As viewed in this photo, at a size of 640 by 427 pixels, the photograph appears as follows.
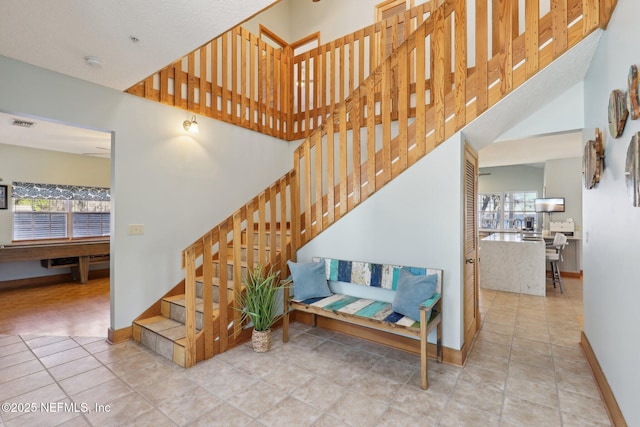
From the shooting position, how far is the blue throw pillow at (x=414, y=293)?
250 cm

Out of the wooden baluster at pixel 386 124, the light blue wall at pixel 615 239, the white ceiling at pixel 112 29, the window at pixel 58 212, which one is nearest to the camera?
the light blue wall at pixel 615 239

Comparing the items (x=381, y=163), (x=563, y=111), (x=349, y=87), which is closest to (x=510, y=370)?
(x=381, y=163)

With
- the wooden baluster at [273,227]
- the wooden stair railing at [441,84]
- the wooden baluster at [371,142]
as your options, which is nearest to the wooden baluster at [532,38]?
the wooden stair railing at [441,84]

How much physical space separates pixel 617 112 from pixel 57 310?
20.3 feet

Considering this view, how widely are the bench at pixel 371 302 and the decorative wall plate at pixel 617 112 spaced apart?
60.3 inches

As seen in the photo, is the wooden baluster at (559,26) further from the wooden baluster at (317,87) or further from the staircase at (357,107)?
the wooden baluster at (317,87)

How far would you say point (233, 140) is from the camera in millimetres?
4176

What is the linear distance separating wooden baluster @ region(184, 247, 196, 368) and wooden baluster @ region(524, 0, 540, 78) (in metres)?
3.16

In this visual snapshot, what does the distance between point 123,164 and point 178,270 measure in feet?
4.37

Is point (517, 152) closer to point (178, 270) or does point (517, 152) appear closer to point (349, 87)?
point (349, 87)

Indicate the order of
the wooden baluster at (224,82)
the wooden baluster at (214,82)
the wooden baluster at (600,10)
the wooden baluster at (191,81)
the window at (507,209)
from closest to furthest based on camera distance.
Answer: the wooden baluster at (600,10)
the wooden baluster at (191,81)
the wooden baluster at (214,82)
the wooden baluster at (224,82)
the window at (507,209)

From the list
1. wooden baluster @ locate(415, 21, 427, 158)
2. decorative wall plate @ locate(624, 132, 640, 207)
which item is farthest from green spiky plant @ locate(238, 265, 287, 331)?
decorative wall plate @ locate(624, 132, 640, 207)

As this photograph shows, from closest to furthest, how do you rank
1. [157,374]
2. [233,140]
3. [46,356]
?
[157,374] < [46,356] < [233,140]

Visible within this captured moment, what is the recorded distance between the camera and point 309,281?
123 inches
